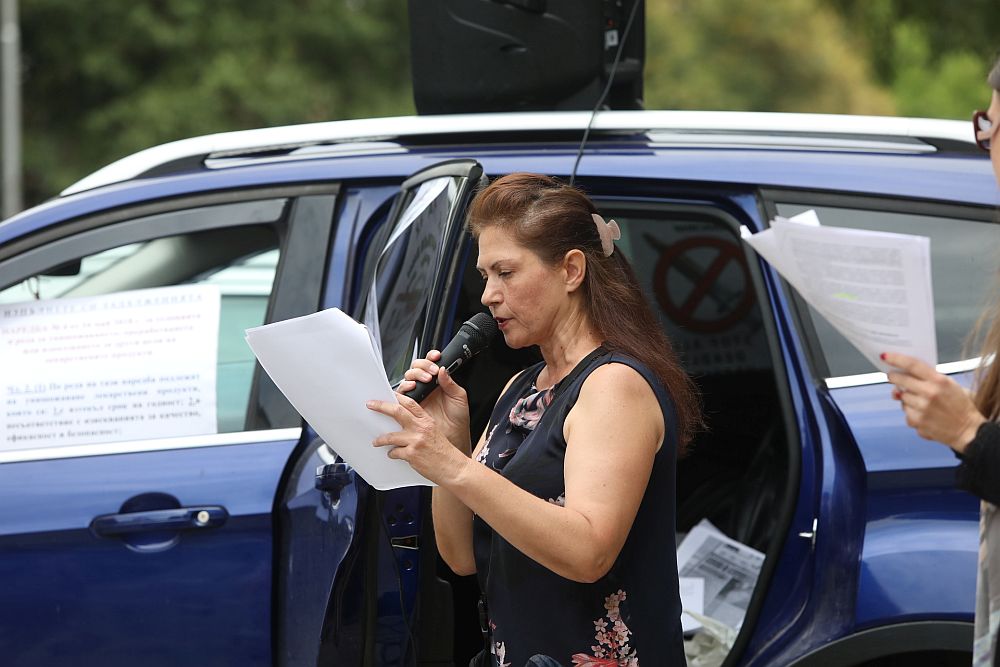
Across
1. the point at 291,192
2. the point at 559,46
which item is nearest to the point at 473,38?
the point at 559,46

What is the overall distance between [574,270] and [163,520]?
Answer: 1.13 m

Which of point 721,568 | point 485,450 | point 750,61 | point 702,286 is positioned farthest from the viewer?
point 750,61

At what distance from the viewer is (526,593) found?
2.19 metres

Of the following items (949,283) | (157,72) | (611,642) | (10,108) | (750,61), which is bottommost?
(611,642)

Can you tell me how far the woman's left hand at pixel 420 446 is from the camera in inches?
79.5

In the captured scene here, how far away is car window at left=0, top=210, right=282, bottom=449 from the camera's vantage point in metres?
2.94

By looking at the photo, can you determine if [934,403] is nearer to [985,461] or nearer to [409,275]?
[985,461]

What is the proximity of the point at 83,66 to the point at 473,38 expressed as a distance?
12422mm

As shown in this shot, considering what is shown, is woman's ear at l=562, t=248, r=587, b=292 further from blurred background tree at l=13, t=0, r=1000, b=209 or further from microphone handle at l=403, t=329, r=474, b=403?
blurred background tree at l=13, t=0, r=1000, b=209

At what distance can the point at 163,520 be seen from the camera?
9.08 feet

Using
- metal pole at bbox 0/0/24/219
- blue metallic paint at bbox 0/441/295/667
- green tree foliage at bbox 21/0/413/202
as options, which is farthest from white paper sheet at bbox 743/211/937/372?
green tree foliage at bbox 21/0/413/202

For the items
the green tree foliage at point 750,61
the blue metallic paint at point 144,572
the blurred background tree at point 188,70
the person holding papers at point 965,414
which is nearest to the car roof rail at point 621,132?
the blue metallic paint at point 144,572

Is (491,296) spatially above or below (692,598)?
above

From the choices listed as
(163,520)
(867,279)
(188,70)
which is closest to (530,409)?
(867,279)
